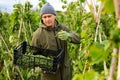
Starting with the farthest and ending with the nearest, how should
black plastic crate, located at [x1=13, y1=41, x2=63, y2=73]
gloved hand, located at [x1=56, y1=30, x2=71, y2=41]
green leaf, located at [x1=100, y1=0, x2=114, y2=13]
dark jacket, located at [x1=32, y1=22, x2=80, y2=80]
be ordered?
1. dark jacket, located at [x1=32, y1=22, x2=80, y2=80]
2. black plastic crate, located at [x1=13, y1=41, x2=63, y2=73]
3. gloved hand, located at [x1=56, y1=30, x2=71, y2=41]
4. green leaf, located at [x1=100, y1=0, x2=114, y2=13]

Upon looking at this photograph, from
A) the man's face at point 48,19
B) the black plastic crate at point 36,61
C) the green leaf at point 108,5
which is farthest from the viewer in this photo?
the man's face at point 48,19

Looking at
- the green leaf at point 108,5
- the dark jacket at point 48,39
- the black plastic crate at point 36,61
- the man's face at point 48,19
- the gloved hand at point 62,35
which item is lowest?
the black plastic crate at point 36,61

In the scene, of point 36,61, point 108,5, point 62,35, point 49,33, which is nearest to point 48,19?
point 49,33

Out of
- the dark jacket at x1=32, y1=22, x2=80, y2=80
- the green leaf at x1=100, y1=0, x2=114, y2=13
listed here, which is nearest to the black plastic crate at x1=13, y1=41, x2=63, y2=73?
the dark jacket at x1=32, y1=22, x2=80, y2=80

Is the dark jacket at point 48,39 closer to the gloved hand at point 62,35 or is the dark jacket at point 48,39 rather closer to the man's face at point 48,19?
the man's face at point 48,19

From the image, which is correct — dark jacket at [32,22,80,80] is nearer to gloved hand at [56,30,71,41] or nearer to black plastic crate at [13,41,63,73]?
black plastic crate at [13,41,63,73]

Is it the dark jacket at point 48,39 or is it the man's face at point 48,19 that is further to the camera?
the dark jacket at point 48,39

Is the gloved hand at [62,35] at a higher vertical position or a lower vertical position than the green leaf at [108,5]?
lower

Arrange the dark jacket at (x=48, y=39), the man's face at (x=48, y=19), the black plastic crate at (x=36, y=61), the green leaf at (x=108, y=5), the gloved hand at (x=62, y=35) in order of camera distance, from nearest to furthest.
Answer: the green leaf at (x=108, y=5)
the gloved hand at (x=62, y=35)
the black plastic crate at (x=36, y=61)
the man's face at (x=48, y=19)
the dark jacket at (x=48, y=39)

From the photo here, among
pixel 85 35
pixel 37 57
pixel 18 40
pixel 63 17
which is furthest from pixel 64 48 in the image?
pixel 63 17

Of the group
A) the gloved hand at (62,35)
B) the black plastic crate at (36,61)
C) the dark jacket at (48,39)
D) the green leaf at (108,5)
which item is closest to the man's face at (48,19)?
the dark jacket at (48,39)

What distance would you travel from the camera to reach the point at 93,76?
1.06 m

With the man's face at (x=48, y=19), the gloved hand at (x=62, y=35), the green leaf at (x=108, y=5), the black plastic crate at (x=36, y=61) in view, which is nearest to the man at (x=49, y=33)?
the man's face at (x=48, y=19)

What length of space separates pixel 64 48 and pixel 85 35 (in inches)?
44.4
